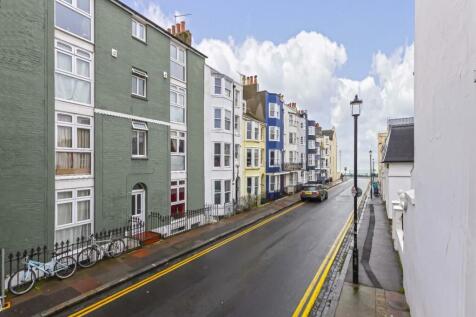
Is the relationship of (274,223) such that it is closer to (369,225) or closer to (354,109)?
(369,225)

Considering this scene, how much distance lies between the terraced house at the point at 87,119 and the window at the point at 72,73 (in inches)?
1.6

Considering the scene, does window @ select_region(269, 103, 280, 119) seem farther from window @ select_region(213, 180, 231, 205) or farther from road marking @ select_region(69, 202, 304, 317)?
road marking @ select_region(69, 202, 304, 317)

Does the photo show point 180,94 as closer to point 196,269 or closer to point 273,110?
point 196,269

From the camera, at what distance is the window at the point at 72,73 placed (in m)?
10.5

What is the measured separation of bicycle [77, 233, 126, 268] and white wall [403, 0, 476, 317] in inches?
447

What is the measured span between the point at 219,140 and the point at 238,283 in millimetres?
13172

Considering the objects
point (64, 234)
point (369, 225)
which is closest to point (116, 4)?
point (64, 234)

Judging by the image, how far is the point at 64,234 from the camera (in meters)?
10.8

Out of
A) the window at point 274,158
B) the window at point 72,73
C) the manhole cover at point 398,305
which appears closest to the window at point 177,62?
the window at point 72,73

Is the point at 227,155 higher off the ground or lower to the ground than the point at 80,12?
lower

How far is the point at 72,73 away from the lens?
10992 millimetres

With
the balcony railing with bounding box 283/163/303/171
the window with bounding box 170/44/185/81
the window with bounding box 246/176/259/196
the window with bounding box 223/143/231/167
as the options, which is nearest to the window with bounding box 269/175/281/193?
the balcony railing with bounding box 283/163/303/171

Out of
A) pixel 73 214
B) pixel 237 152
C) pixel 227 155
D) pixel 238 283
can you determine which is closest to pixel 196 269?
pixel 238 283

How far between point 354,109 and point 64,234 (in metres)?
12.9
